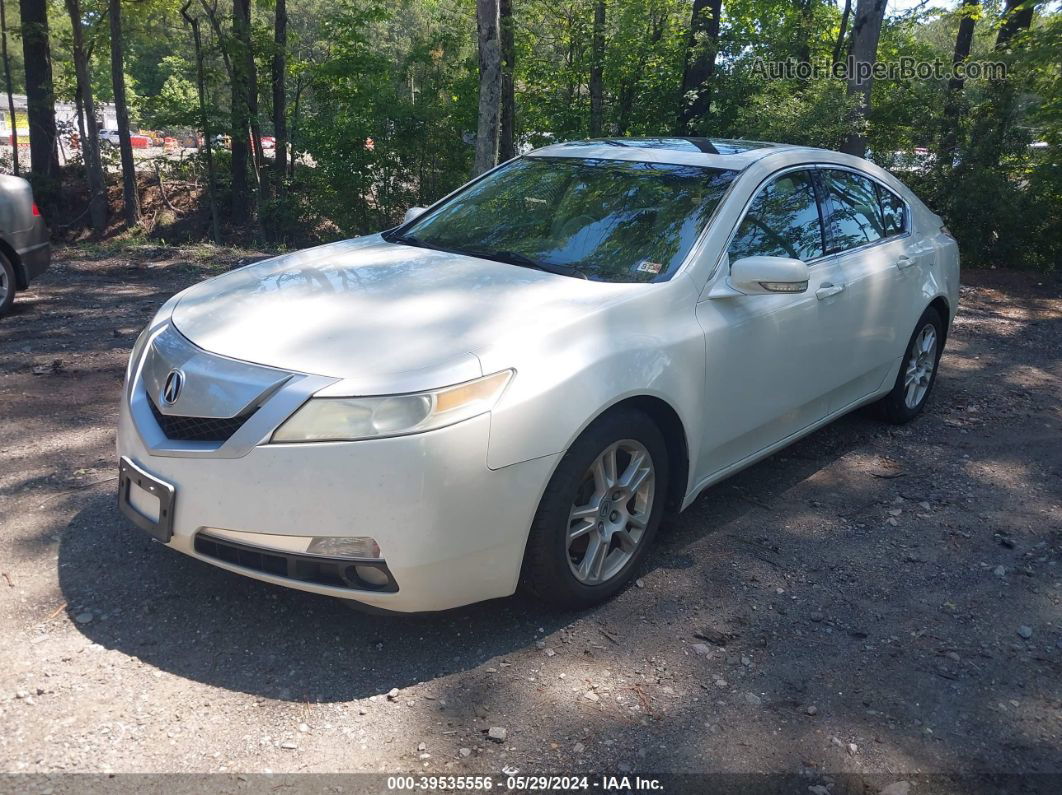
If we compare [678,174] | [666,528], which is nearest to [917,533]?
[666,528]

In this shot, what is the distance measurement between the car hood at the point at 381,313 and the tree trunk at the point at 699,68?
12.8 m

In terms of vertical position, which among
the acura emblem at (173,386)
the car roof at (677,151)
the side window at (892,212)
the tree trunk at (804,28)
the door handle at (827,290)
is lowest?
the acura emblem at (173,386)

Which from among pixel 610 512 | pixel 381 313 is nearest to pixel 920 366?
pixel 610 512

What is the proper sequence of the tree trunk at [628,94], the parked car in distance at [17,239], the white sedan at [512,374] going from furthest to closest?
the tree trunk at [628,94] → the parked car in distance at [17,239] → the white sedan at [512,374]

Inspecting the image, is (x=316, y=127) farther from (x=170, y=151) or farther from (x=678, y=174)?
(x=678, y=174)

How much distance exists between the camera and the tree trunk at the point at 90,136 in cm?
1656

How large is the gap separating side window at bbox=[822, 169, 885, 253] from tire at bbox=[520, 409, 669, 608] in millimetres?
1892

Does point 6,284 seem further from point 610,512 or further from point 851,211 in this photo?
point 851,211

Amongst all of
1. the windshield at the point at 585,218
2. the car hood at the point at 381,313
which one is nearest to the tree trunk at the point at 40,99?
the windshield at the point at 585,218

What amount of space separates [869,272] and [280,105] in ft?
49.5

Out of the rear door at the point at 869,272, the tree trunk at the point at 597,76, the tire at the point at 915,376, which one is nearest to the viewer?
the rear door at the point at 869,272

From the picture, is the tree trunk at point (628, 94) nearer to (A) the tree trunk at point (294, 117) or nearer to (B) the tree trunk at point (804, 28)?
(B) the tree trunk at point (804, 28)

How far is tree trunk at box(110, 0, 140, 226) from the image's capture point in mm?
15789

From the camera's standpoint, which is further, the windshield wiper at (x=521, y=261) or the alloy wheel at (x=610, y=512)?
the windshield wiper at (x=521, y=261)
